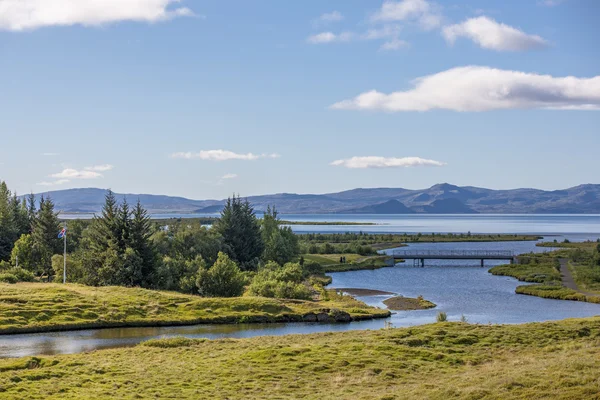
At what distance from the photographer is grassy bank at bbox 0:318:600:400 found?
1062 inches

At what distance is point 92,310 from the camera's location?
58281mm

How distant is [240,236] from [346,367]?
74.1m

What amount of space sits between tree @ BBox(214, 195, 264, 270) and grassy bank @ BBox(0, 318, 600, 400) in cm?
5990

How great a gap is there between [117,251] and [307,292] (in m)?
23.5

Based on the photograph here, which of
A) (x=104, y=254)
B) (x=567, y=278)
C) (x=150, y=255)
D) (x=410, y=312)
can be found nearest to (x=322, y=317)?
(x=410, y=312)

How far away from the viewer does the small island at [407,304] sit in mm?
72012

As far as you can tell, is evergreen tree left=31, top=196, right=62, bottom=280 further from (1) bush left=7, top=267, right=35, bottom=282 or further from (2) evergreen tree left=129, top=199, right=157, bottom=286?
A: (2) evergreen tree left=129, top=199, right=157, bottom=286

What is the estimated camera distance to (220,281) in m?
74.9

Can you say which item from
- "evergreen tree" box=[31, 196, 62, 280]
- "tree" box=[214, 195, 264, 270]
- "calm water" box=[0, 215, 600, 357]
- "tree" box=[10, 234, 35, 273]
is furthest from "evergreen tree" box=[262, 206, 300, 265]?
"tree" box=[10, 234, 35, 273]

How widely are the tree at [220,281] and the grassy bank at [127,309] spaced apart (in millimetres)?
6905

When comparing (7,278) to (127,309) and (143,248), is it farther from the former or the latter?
(127,309)

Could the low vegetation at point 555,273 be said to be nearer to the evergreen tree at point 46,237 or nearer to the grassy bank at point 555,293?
the grassy bank at point 555,293

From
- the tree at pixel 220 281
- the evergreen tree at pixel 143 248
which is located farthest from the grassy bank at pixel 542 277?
the evergreen tree at pixel 143 248

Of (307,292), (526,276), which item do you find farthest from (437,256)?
(307,292)
